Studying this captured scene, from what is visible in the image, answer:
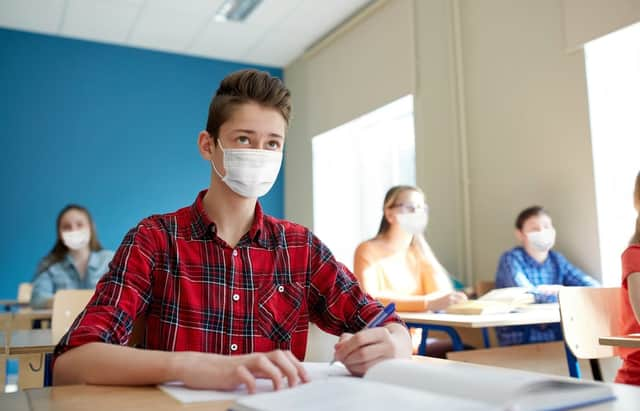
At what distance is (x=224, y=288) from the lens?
1192mm

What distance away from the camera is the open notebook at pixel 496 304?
2.46m

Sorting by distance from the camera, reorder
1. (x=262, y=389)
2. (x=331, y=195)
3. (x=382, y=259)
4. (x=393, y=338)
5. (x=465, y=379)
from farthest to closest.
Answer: (x=331, y=195) < (x=382, y=259) < (x=393, y=338) < (x=262, y=389) < (x=465, y=379)

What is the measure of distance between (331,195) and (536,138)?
8.65 feet

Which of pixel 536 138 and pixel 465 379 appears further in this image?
pixel 536 138

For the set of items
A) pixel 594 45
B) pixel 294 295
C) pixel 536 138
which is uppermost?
pixel 594 45

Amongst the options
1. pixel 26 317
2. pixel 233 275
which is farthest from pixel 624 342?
pixel 26 317

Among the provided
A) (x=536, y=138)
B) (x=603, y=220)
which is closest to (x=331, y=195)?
(x=536, y=138)

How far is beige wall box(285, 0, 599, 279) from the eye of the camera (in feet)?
11.4

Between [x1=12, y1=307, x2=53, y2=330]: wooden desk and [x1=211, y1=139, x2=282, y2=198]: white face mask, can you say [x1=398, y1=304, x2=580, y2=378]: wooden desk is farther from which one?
[x1=12, y1=307, x2=53, y2=330]: wooden desk

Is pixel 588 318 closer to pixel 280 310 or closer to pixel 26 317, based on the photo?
pixel 280 310

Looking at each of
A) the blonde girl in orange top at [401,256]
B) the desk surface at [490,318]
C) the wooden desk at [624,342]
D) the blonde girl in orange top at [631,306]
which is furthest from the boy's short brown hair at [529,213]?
the wooden desk at [624,342]

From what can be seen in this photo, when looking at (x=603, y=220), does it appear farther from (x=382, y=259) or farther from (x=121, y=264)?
(x=121, y=264)

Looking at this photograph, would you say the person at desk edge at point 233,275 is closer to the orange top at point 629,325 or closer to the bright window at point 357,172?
the orange top at point 629,325

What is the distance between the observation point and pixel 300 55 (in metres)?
6.34
